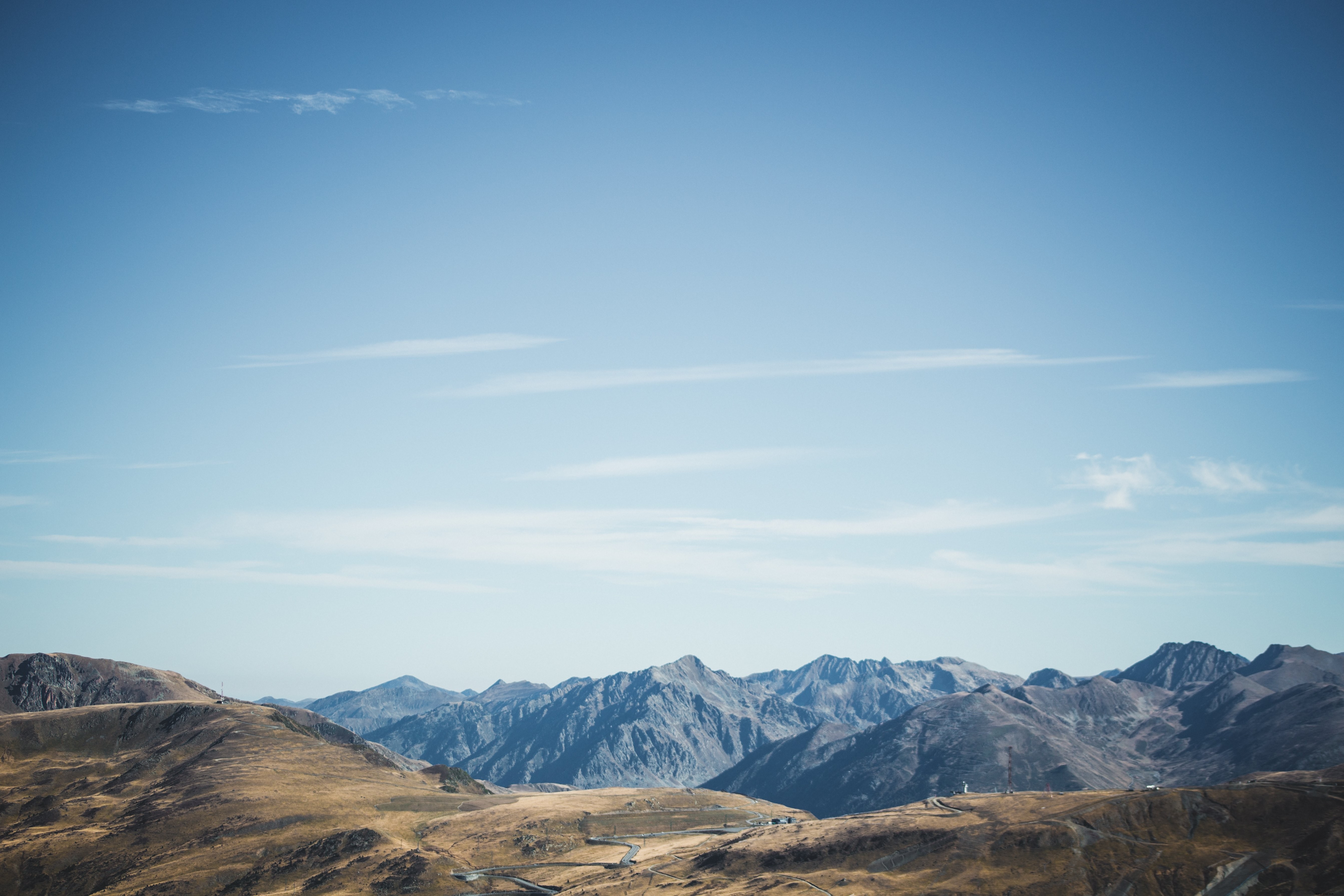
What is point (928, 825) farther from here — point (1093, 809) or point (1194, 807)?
point (1194, 807)

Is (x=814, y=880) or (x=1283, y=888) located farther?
(x=814, y=880)

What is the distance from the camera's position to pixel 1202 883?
148 metres

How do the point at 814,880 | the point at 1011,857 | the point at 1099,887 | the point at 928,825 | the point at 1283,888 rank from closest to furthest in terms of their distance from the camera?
the point at 1283,888 → the point at 1099,887 → the point at 1011,857 → the point at 814,880 → the point at 928,825

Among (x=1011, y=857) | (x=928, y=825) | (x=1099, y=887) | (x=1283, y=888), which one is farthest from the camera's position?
(x=928, y=825)

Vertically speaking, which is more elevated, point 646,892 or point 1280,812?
point 1280,812

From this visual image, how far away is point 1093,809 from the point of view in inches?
7165

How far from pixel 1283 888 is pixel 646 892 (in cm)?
11352

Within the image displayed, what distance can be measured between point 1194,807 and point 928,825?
165 feet

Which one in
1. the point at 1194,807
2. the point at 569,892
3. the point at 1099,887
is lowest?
the point at 569,892

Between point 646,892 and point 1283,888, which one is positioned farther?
point 646,892

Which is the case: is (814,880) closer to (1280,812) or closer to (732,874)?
(732,874)

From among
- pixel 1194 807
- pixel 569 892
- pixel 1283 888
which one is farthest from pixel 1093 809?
pixel 569 892

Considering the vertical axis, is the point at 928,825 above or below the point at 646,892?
above

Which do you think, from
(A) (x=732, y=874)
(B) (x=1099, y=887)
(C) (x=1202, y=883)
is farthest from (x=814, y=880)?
(C) (x=1202, y=883)
